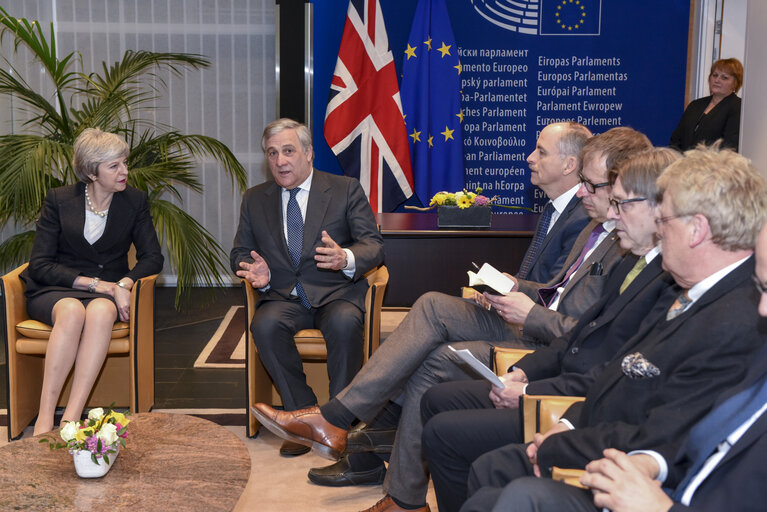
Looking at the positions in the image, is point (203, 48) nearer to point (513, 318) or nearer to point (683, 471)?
point (513, 318)

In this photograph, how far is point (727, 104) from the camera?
214 inches

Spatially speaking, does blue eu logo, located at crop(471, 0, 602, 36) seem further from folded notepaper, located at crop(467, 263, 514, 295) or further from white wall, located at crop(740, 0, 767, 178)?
folded notepaper, located at crop(467, 263, 514, 295)

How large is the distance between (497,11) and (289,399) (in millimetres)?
4045

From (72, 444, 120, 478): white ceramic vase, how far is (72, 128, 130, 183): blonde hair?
179cm

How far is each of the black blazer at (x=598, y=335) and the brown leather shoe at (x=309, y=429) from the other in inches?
28.7

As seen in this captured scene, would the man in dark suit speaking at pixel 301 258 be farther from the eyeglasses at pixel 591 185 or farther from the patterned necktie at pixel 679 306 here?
the patterned necktie at pixel 679 306

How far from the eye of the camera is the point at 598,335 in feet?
7.73

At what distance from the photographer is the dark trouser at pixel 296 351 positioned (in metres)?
3.42

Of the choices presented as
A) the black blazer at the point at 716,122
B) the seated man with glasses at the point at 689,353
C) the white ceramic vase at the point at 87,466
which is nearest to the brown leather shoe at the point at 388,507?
the seated man with glasses at the point at 689,353

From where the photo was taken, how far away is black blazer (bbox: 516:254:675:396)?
87.1 inches

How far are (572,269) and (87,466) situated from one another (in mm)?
1715

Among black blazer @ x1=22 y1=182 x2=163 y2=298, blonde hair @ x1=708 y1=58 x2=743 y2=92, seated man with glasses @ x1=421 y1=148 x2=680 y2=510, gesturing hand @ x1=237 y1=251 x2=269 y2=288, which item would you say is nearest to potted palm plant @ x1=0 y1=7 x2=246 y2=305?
black blazer @ x1=22 y1=182 x2=163 y2=298

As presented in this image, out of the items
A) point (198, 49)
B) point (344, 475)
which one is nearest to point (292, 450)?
point (344, 475)

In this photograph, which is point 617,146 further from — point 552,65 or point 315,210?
point 552,65
